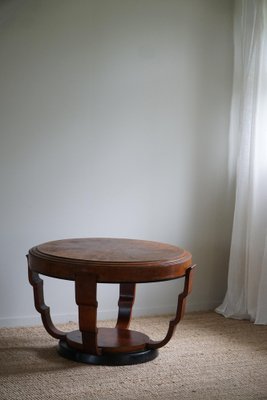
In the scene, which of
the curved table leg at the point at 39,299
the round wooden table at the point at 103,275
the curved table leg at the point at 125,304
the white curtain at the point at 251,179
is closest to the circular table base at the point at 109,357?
the round wooden table at the point at 103,275

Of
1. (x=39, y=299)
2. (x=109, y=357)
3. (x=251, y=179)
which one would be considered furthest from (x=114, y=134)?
(x=109, y=357)

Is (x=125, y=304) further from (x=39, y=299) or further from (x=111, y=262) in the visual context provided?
(x=111, y=262)

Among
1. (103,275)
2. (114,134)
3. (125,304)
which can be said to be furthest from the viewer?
(114,134)

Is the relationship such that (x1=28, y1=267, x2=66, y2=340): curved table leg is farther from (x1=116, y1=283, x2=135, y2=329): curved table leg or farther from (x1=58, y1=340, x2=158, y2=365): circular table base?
(x1=116, y1=283, x2=135, y2=329): curved table leg

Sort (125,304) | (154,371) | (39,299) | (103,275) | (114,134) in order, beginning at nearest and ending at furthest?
(103,275)
(154,371)
(39,299)
(125,304)
(114,134)

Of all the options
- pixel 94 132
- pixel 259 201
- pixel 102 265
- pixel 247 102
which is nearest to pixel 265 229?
pixel 259 201

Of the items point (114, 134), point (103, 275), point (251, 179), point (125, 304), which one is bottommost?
point (125, 304)

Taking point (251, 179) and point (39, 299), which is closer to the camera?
point (39, 299)

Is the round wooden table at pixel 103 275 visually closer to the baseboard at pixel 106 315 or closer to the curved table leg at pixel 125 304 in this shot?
the curved table leg at pixel 125 304

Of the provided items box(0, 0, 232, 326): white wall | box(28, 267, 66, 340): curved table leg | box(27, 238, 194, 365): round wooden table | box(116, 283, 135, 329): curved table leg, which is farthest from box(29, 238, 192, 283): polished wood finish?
box(0, 0, 232, 326): white wall

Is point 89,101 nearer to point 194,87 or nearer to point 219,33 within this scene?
point 194,87

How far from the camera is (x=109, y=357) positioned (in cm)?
243

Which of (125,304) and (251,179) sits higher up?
(251,179)

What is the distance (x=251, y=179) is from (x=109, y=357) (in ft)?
4.48
